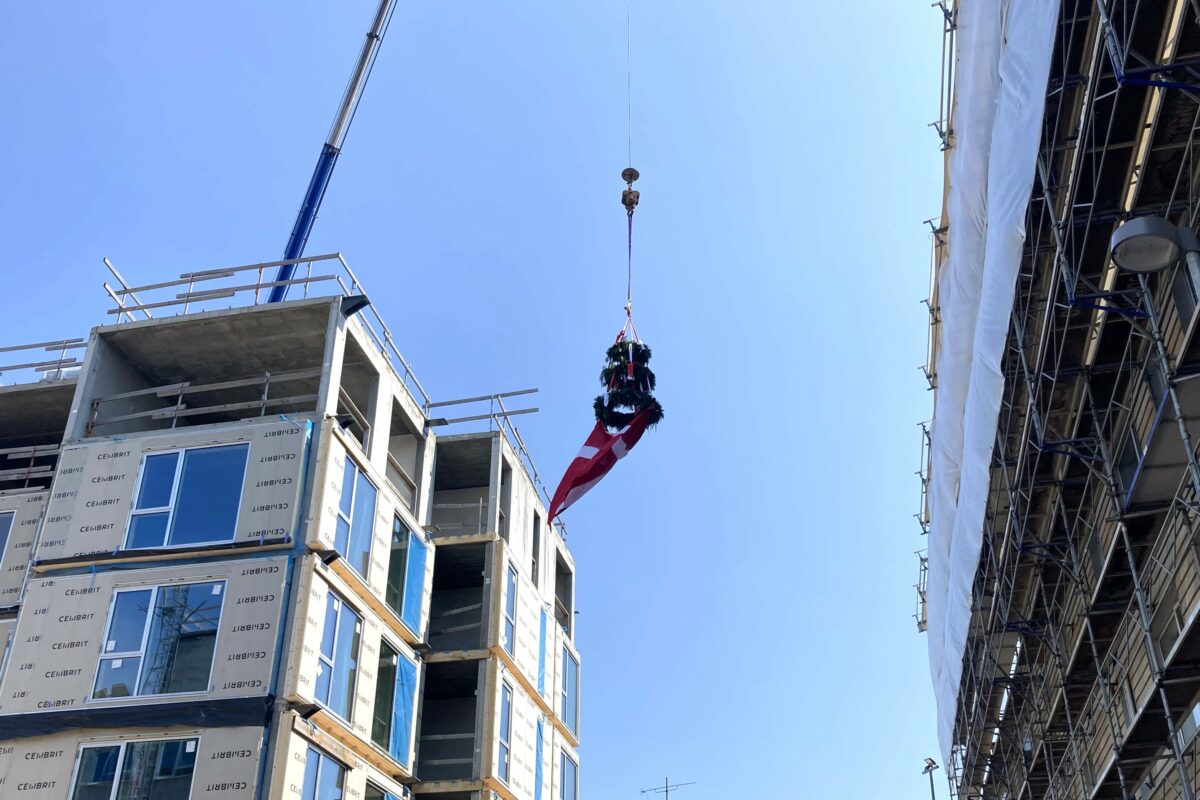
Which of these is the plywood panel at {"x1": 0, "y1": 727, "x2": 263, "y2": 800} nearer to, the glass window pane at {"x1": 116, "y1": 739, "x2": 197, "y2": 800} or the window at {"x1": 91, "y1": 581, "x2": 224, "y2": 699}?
the glass window pane at {"x1": 116, "y1": 739, "x2": 197, "y2": 800}

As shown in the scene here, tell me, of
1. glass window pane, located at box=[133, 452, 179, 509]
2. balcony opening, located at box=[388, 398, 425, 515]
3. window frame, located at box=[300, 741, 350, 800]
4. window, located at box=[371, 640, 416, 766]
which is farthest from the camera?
balcony opening, located at box=[388, 398, 425, 515]

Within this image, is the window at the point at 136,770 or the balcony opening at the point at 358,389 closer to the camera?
the window at the point at 136,770

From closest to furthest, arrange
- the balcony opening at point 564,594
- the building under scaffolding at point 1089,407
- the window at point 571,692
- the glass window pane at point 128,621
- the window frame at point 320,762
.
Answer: the building under scaffolding at point 1089,407 < the window frame at point 320,762 < the glass window pane at point 128,621 < the window at point 571,692 < the balcony opening at point 564,594

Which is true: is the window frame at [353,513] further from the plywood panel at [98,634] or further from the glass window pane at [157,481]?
the glass window pane at [157,481]

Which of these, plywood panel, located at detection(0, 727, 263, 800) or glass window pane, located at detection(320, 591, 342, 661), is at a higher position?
glass window pane, located at detection(320, 591, 342, 661)

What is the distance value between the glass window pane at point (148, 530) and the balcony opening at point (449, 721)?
731 cm

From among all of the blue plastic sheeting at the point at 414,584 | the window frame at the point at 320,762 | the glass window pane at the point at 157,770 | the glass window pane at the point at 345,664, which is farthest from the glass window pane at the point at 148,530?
the blue plastic sheeting at the point at 414,584

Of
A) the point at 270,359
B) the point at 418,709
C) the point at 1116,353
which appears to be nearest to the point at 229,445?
the point at 270,359

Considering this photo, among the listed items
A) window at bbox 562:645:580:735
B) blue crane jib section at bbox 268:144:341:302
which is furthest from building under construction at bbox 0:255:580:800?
blue crane jib section at bbox 268:144:341:302

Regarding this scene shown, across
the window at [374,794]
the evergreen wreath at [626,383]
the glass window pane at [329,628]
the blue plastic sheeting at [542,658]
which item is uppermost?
the evergreen wreath at [626,383]

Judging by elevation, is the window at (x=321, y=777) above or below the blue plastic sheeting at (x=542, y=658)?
below

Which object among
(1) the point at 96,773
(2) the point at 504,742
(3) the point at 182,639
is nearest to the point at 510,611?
(2) the point at 504,742

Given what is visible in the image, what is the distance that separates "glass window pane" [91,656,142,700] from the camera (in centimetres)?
2022

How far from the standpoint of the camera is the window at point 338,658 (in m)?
21.0
